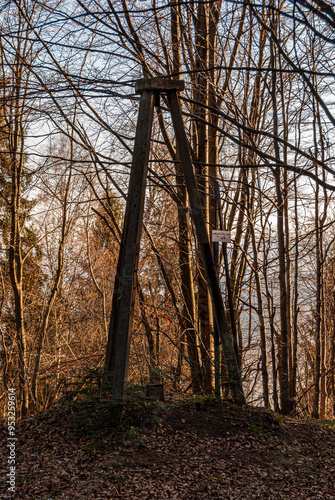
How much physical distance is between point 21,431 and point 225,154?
238 inches

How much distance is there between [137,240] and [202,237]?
73 cm

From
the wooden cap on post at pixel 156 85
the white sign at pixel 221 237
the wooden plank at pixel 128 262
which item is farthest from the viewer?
the white sign at pixel 221 237

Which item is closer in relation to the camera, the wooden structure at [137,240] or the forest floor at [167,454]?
the forest floor at [167,454]

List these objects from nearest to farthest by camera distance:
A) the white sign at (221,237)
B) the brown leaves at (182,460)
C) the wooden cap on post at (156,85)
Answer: the brown leaves at (182,460), the wooden cap on post at (156,85), the white sign at (221,237)

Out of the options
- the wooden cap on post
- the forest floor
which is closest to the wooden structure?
the wooden cap on post

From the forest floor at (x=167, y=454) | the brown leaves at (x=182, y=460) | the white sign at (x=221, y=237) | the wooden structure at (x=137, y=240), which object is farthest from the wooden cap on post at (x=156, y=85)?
the brown leaves at (x=182, y=460)

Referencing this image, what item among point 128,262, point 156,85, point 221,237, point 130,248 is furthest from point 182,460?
point 156,85

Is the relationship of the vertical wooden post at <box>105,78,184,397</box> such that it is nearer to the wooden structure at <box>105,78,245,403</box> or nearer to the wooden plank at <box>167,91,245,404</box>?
the wooden structure at <box>105,78,245,403</box>

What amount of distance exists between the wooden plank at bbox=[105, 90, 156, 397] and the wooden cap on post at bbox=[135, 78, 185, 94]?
0.05 m

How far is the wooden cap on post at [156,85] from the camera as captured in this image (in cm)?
368

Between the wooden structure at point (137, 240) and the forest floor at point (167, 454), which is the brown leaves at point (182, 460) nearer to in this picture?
the forest floor at point (167, 454)

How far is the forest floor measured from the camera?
2.72 metres

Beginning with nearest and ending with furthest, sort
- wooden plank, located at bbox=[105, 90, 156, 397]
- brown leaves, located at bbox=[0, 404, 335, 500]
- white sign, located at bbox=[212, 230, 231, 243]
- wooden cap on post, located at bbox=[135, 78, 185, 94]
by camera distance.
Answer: brown leaves, located at bbox=[0, 404, 335, 500] < wooden plank, located at bbox=[105, 90, 156, 397] < wooden cap on post, located at bbox=[135, 78, 185, 94] < white sign, located at bbox=[212, 230, 231, 243]

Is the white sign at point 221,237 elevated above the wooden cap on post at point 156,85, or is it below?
below
